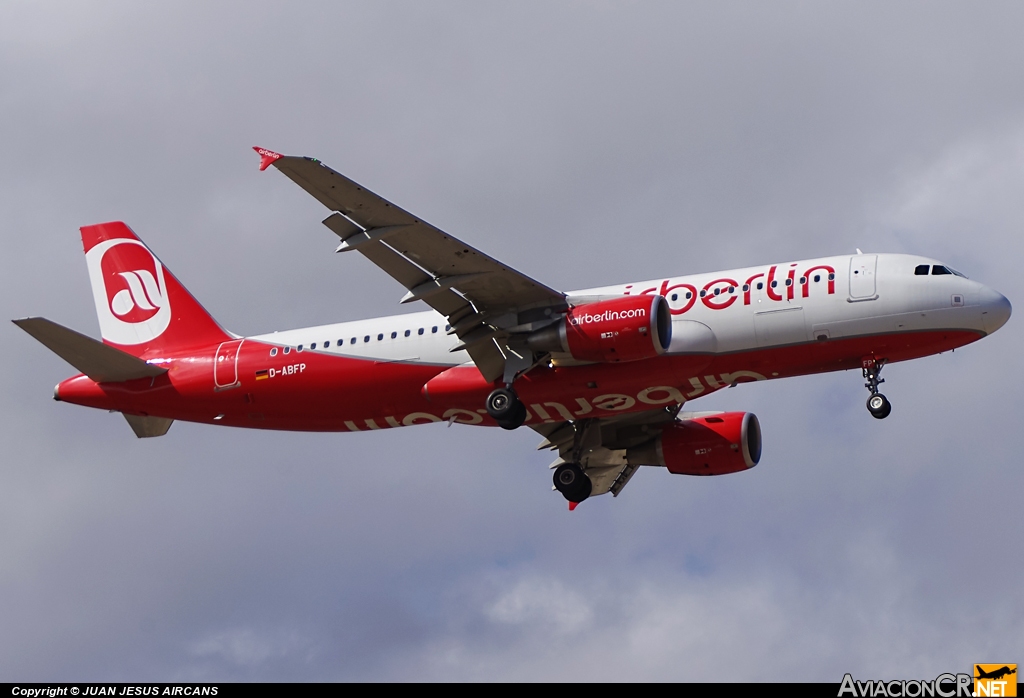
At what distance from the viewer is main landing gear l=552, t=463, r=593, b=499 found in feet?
165

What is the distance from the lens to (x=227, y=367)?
156ft

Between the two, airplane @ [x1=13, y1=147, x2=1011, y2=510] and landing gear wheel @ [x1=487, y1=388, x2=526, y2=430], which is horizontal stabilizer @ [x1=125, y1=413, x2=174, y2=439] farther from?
landing gear wheel @ [x1=487, y1=388, x2=526, y2=430]

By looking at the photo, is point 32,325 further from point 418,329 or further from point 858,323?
point 858,323

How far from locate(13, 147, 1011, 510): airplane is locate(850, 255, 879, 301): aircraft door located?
0.19 feet

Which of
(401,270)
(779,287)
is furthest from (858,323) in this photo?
(401,270)

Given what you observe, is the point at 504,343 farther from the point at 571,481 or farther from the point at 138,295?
the point at 138,295

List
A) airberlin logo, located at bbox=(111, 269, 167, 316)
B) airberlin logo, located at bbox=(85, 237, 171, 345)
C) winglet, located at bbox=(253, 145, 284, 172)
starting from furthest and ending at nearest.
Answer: airberlin logo, located at bbox=(111, 269, 167, 316) → airberlin logo, located at bbox=(85, 237, 171, 345) → winglet, located at bbox=(253, 145, 284, 172)

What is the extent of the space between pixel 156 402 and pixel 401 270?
1089cm

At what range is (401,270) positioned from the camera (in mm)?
42281

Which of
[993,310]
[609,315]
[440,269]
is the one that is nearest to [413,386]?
[440,269]

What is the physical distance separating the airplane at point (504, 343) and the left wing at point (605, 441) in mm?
722

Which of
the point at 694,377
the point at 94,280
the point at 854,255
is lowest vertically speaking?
the point at 694,377

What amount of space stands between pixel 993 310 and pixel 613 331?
1117 centimetres

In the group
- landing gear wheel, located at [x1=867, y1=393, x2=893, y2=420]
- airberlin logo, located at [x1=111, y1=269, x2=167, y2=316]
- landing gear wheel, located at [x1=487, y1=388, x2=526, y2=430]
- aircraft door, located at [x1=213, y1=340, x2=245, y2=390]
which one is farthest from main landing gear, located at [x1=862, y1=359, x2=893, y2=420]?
airberlin logo, located at [x1=111, y1=269, x2=167, y2=316]
